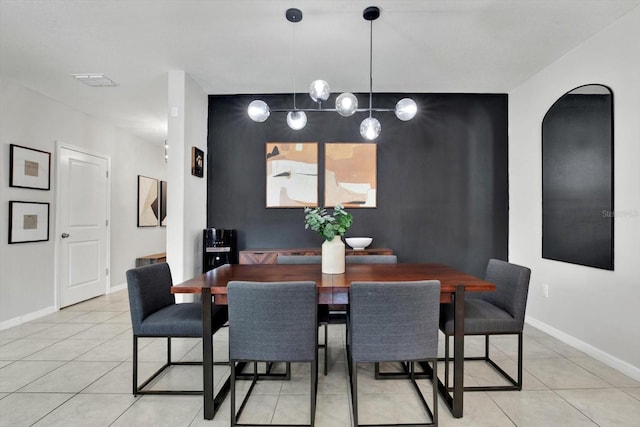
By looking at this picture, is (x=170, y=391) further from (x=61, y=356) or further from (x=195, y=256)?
(x=195, y=256)

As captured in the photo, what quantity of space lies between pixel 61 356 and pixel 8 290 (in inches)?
53.9

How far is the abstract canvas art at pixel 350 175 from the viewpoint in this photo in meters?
4.06

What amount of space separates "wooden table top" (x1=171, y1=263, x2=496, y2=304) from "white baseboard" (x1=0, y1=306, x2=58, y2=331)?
2.71m

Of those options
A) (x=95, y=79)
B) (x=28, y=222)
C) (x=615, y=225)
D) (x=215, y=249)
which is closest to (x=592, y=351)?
(x=615, y=225)

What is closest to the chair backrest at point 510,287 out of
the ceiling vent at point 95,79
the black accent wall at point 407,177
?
the black accent wall at point 407,177

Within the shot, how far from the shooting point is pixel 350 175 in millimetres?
4070

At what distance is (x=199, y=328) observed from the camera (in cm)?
202

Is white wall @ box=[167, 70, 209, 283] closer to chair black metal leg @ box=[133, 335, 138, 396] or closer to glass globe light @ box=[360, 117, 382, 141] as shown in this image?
chair black metal leg @ box=[133, 335, 138, 396]

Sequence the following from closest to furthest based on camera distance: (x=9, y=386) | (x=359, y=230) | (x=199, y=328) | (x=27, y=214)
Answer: (x=199, y=328) < (x=9, y=386) < (x=27, y=214) < (x=359, y=230)

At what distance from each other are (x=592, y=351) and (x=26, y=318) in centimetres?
549

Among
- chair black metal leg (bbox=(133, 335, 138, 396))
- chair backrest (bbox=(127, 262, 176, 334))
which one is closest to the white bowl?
chair backrest (bbox=(127, 262, 176, 334))

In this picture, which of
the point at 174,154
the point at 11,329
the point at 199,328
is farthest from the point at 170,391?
the point at 11,329

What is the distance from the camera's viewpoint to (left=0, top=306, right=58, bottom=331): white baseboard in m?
3.41

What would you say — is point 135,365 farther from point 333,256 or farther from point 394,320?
point 394,320
